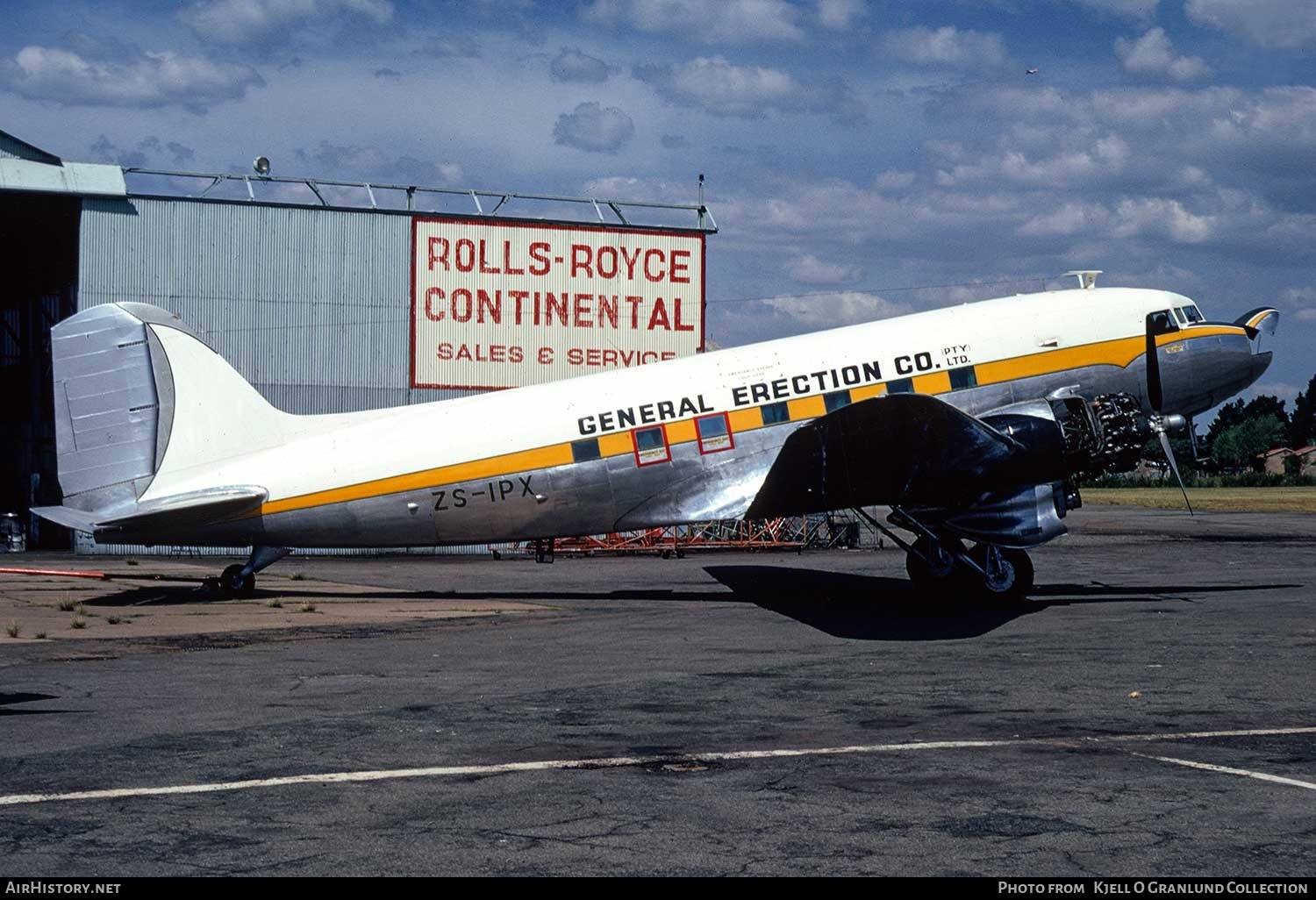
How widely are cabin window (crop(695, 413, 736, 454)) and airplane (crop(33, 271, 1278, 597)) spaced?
0.04m

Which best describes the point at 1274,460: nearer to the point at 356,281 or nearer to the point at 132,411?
the point at 356,281

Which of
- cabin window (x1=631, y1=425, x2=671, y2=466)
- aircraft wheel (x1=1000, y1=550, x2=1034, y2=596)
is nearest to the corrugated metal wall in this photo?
cabin window (x1=631, y1=425, x2=671, y2=466)

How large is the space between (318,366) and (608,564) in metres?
13.9

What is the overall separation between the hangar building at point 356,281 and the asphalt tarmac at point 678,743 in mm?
21544

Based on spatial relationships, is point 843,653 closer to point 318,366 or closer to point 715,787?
point 715,787

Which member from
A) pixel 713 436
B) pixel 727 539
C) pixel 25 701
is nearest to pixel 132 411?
pixel 713 436

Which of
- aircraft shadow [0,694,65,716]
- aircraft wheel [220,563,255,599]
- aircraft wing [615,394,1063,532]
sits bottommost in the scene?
aircraft shadow [0,694,65,716]

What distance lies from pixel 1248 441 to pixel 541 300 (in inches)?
6539

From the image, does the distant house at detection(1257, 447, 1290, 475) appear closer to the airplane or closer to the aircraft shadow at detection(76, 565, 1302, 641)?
the aircraft shadow at detection(76, 565, 1302, 641)

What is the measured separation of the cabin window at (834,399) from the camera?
77.9 ft

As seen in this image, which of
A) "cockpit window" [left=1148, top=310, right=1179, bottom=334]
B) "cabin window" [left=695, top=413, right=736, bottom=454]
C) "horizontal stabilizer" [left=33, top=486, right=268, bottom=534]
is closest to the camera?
"horizontal stabilizer" [left=33, top=486, right=268, bottom=534]

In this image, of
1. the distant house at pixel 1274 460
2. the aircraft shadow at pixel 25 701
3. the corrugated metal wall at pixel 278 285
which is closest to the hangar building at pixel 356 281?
the corrugated metal wall at pixel 278 285

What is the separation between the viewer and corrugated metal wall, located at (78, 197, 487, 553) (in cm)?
4188

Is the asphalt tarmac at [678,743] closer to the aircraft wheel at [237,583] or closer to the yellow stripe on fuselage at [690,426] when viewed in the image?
the aircraft wheel at [237,583]
